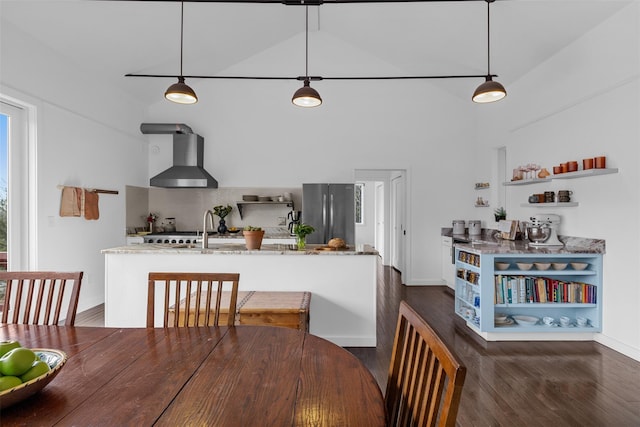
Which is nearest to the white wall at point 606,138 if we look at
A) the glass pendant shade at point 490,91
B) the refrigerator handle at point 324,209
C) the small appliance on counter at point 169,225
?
the glass pendant shade at point 490,91

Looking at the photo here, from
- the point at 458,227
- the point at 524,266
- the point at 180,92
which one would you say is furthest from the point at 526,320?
the point at 180,92

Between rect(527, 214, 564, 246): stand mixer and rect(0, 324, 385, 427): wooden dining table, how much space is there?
11.1ft

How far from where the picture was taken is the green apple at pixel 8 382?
0.84 meters

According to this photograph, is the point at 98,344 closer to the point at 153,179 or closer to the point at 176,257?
the point at 176,257

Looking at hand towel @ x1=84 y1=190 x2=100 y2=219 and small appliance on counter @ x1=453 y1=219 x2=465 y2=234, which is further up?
hand towel @ x1=84 y1=190 x2=100 y2=219

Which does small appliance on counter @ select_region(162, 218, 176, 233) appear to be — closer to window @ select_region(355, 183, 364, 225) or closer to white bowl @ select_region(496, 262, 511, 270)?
white bowl @ select_region(496, 262, 511, 270)

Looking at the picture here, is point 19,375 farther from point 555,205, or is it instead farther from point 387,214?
point 387,214

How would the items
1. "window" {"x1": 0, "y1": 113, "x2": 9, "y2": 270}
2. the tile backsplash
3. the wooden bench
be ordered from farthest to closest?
the tile backsplash → "window" {"x1": 0, "y1": 113, "x2": 9, "y2": 270} → the wooden bench

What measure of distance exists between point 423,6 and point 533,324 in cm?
372

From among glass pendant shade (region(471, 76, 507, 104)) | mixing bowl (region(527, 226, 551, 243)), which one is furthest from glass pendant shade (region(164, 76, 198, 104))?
mixing bowl (region(527, 226, 551, 243))

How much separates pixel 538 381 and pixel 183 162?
5591mm

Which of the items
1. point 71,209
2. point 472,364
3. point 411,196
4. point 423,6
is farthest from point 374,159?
point 71,209

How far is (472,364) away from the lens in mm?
2908

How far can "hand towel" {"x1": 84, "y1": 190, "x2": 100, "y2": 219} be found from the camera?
452cm
